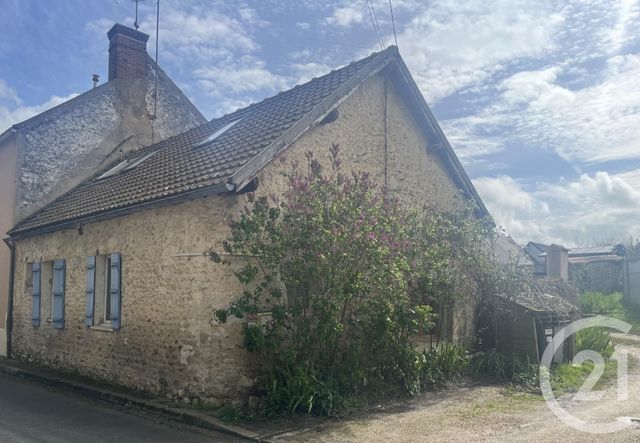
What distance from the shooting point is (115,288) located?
9.66 meters

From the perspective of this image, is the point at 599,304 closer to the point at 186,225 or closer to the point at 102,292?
the point at 186,225

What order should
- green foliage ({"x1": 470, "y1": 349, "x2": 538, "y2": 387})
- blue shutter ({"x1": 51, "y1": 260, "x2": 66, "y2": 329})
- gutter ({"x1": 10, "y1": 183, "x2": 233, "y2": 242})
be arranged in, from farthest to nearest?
blue shutter ({"x1": 51, "y1": 260, "x2": 66, "y2": 329}) < green foliage ({"x1": 470, "y1": 349, "x2": 538, "y2": 387}) < gutter ({"x1": 10, "y1": 183, "x2": 233, "y2": 242})

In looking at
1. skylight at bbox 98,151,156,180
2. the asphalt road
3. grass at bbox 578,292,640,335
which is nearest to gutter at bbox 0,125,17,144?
skylight at bbox 98,151,156,180

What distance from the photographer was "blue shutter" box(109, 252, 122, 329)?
9.59 meters

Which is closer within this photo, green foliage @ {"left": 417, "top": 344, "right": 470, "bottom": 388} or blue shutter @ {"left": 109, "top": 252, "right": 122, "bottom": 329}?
green foliage @ {"left": 417, "top": 344, "right": 470, "bottom": 388}

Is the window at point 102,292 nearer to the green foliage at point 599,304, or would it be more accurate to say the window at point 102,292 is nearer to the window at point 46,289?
the window at point 46,289

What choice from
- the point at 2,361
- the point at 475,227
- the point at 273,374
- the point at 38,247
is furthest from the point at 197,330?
the point at 2,361

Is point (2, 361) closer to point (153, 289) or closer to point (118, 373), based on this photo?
point (118, 373)

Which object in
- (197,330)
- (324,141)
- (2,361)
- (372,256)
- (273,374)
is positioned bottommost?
(2,361)

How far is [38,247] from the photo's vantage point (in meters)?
12.6

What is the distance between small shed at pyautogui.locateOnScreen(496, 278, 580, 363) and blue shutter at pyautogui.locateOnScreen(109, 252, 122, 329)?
7.22m

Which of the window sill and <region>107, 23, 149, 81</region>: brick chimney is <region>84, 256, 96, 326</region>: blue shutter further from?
<region>107, 23, 149, 81</region>: brick chimney

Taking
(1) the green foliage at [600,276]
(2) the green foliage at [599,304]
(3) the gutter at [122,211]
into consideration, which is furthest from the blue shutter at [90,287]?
(1) the green foliage at [600,276]

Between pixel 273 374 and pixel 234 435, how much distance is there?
1.14 m
